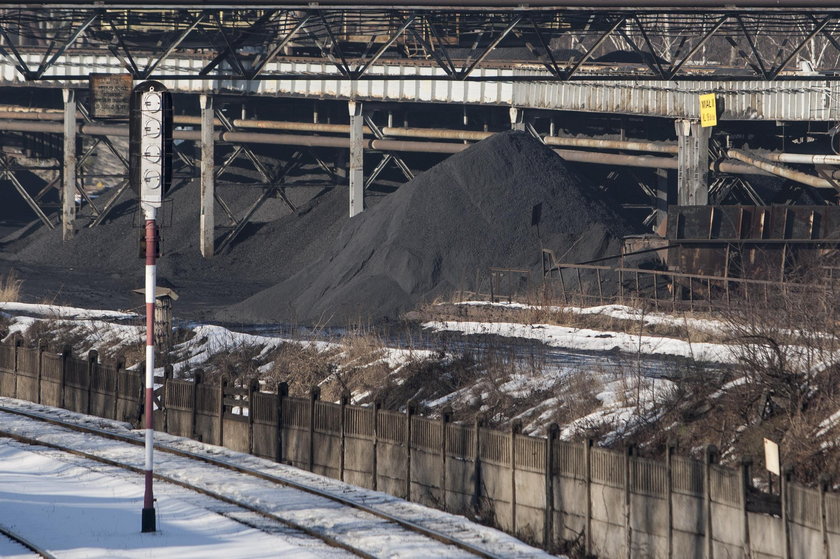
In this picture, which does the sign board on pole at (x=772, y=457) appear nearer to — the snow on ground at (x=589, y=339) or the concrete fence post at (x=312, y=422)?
the concrete fence post at (x=312, y=422)

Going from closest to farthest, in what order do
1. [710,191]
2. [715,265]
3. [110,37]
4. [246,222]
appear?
[715,265], [710,191], [246,222], [110,37]

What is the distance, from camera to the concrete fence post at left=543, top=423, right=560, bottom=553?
14500 millimetres

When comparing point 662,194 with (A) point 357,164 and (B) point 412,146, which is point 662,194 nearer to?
(B) point 412,146

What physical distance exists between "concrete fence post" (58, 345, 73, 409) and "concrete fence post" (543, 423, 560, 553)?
41.3 ft

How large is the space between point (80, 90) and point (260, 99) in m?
7.11

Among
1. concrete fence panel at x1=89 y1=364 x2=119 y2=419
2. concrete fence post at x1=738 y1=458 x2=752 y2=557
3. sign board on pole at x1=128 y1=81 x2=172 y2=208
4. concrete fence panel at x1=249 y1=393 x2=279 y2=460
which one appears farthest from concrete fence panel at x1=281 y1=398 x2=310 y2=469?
concrete fence post at x1=738 y1=458 x2=752 y2=557

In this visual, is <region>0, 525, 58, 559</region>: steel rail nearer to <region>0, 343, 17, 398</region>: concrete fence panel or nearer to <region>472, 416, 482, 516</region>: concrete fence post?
<region>472, 416, 482, 516</region>: concrete fence post

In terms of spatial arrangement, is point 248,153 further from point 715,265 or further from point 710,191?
point 715,265

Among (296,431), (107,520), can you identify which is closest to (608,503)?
(107,520)

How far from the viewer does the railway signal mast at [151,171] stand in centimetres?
1485

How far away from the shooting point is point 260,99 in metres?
50.9

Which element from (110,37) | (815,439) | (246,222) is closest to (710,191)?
(246,222)

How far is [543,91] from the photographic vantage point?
40969 mm

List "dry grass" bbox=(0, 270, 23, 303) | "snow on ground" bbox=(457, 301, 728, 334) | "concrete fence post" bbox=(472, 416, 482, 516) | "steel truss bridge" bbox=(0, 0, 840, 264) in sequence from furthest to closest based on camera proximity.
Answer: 1. "dry grass" bbox=(0, 270, 23, 303)
2. "steel truss bridge" bbox=(0, 0, 840, 264)
3. "snow on ground" bbox=(457, 301, 728, 334)
4. "concrete fence post" bbox=(472, 416, 482, 516)
